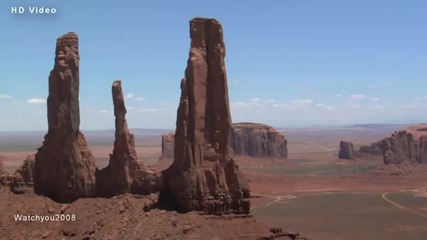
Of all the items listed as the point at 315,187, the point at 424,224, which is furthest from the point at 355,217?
the point at 315,187

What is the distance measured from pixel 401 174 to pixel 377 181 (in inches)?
461

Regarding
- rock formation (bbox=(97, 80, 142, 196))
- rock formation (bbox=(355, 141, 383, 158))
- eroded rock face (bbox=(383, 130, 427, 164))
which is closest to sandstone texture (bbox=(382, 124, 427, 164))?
eroded rock face (bbox=(383, 130, 427, 164))

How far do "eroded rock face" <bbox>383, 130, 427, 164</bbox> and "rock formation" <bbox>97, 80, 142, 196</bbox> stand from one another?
108 metres

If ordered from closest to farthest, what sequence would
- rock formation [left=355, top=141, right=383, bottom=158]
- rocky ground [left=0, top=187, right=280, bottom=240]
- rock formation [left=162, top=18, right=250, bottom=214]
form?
1. rocky ground [left=0, top=187, right=280, bottom=240]
2. rock formation [left=162, top=18, right=250, bottom=214]
3. rock formation [left=355, top=141, right=383, bottom=158]

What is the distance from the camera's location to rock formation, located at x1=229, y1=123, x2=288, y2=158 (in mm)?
169125

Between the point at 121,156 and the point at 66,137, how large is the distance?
4.15 m

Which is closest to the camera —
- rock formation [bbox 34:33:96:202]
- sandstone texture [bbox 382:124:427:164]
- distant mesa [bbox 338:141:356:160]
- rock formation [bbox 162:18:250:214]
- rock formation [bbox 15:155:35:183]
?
rock formation [bbox 162:18:250:214]

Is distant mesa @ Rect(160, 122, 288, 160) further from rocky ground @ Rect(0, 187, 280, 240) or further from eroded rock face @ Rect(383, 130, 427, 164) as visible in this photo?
rocky ground @ Rect(0, 187, 280, 240)

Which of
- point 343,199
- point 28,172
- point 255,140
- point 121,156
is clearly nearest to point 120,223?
point 121,156

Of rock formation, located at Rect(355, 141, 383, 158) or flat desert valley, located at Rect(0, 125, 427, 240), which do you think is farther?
rock formation, located at Rect(355, 141, 383, 158)

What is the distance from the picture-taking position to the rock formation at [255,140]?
555 feet

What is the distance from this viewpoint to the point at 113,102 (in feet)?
152

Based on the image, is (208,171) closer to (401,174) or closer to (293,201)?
(293,201)

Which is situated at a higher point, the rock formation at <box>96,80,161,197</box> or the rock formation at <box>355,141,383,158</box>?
the rock formation at <box>96,80,161,197</box>
